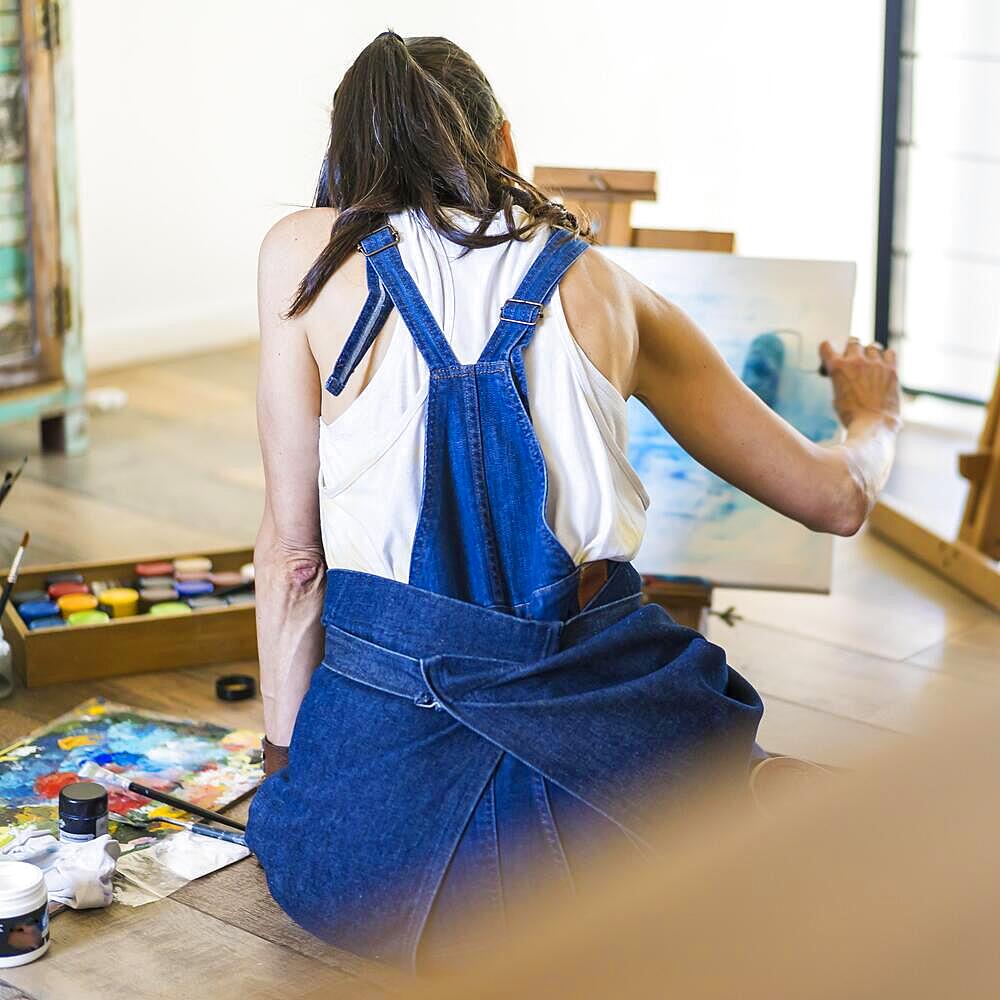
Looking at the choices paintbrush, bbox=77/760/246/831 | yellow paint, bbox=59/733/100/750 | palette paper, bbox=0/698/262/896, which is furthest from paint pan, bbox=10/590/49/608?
paintbrush, bbox=77/760/246/831

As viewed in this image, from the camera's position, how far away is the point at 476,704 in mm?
1570

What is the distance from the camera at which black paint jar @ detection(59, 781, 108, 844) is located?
6.23 ft

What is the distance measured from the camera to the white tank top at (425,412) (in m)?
1.58

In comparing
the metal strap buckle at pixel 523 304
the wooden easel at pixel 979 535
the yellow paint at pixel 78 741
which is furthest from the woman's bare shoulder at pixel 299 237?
the wooden easel at pixel 979 535

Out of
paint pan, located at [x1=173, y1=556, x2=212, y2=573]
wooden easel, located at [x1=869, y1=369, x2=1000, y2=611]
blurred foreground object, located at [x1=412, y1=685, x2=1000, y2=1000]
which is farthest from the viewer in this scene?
wooden easel, located at [x1=869, y1=369, x2=1000, y2=611]

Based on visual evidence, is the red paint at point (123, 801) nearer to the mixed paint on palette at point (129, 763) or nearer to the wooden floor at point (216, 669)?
the mixed paint on palette at point (129, 763)

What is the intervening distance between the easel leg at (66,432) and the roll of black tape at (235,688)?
1505 mm

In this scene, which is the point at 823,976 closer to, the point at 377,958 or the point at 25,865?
the point at 377,958

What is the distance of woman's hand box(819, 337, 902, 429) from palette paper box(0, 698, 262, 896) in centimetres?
102

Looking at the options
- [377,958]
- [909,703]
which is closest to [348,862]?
[377,958]

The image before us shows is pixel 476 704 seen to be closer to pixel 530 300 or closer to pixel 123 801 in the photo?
pixel 530 300

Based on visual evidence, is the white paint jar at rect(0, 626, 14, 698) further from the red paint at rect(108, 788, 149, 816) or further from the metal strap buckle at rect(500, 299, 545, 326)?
the metal strap buckle at rect(500, 299, 545, 326)

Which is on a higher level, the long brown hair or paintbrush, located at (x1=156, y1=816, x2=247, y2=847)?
the long brown hair

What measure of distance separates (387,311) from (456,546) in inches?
10.2
